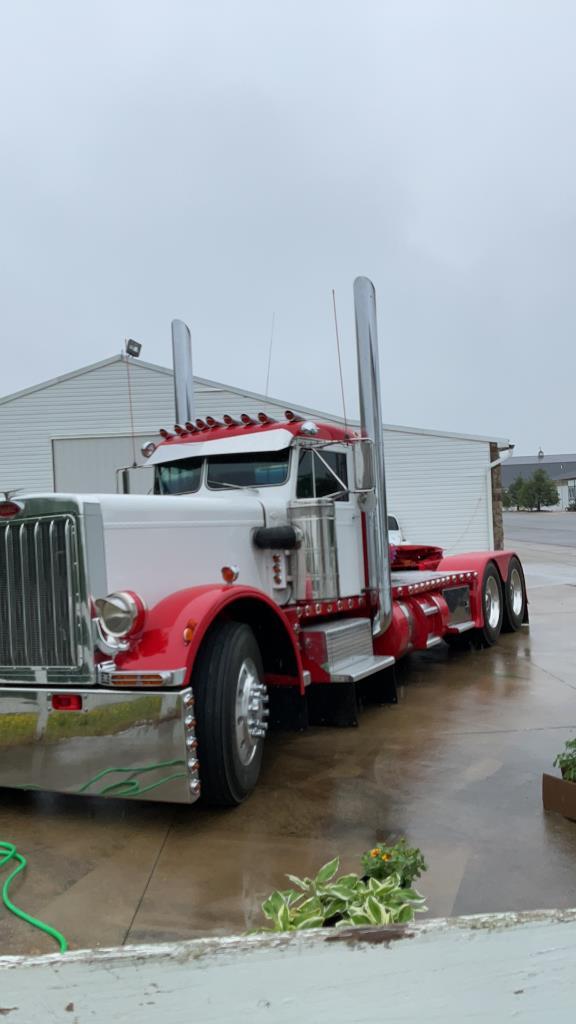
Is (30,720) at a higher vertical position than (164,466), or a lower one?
lower

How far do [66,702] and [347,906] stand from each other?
195 cm

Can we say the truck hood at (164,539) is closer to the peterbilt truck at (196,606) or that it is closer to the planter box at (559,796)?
the peterbilt truck at (196,606)

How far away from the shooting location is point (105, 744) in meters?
3.83

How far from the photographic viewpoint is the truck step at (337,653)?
547 cm

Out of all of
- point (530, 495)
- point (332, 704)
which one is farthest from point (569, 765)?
point (530, 495)

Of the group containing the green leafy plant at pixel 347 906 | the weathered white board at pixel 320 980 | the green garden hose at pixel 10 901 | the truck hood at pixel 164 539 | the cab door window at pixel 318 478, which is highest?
the cab door window at pixel 318 478

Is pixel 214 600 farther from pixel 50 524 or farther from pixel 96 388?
pixel 96 388

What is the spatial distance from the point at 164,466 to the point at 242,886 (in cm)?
359

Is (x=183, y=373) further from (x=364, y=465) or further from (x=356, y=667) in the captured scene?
(x=356, y=667)

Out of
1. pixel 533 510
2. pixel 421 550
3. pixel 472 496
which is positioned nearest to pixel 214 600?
pixel 421 550

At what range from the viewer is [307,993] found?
144 cm

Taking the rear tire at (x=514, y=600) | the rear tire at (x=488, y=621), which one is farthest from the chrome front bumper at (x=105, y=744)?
the rear tire at (x=514, y=600)

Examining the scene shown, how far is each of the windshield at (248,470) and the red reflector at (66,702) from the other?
2333mm

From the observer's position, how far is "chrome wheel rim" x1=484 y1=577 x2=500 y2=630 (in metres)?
9.20
